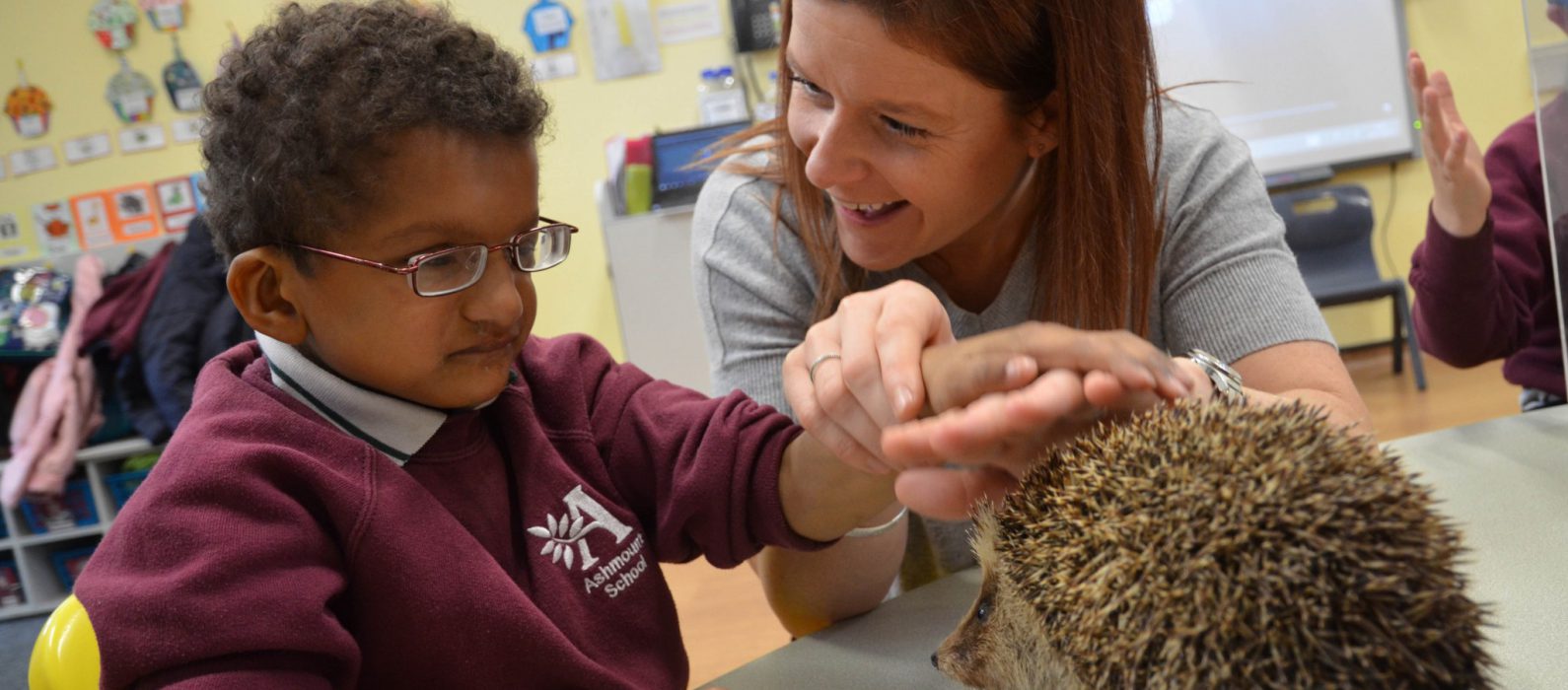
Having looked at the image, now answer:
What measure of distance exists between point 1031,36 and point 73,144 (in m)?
5.29

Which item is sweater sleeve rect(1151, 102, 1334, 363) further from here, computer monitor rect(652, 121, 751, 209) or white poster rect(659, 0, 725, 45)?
white poster rect(659, 0, 725, 45)

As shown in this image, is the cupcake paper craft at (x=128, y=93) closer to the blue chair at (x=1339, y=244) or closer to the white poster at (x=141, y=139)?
the white poster at (x=141, y=139)

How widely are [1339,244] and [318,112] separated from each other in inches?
184

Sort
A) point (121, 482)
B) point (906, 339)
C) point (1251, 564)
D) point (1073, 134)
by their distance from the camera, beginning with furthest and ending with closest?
1. point (121, 482)
2. point (1073, 134)
3. point (906, 339)
4. point (1251, 564)

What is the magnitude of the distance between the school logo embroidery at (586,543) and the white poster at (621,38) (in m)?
4.31

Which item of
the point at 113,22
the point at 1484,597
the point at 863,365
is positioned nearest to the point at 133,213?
the point at 113,22

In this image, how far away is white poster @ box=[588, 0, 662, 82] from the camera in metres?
5.04

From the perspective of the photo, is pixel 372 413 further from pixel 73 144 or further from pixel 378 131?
pixel 73 144

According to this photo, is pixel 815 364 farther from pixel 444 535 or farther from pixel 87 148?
pixel 87 148

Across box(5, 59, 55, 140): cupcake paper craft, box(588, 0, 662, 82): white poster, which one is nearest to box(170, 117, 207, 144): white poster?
box(5, 59, 55, 140): cupcake paper craft

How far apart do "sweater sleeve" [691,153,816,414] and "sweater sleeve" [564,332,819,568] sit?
0.21 meters

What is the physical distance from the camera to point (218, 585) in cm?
76

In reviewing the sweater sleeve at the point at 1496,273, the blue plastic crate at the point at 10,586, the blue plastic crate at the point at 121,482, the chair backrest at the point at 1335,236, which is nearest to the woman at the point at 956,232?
the sweater sleeve at the point at 1496,273

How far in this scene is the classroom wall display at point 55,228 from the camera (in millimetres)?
5066
